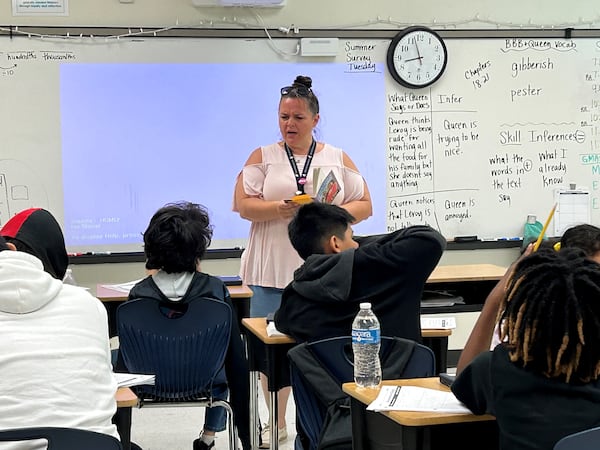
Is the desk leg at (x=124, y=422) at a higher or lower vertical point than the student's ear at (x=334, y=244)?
lower

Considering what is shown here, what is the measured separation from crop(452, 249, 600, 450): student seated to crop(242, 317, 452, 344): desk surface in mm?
1285

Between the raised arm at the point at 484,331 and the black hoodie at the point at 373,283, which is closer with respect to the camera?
the raised arm at the point at 484,331

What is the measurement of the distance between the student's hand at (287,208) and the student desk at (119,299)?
407 mm

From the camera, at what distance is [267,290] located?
12.9 feet

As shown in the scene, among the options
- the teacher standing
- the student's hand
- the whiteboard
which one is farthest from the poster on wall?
A: the student's hand

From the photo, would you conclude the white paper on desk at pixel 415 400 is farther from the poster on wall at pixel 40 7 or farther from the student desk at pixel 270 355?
the poster on wall at pixel 40 7

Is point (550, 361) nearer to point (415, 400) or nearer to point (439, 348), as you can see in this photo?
point (415, 400)

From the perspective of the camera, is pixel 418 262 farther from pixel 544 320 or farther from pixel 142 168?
pixel 142 168

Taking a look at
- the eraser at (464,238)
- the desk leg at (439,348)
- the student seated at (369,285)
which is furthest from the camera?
the eraser at (464,238)

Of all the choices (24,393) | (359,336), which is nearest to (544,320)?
(359,336)

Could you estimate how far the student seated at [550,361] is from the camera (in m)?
1.66

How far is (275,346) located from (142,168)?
2582mm

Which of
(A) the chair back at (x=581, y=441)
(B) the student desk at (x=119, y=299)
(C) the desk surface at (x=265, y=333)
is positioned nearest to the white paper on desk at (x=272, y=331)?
(C) the desk surface at (x=265, y=333)

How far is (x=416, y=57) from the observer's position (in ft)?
18.1
